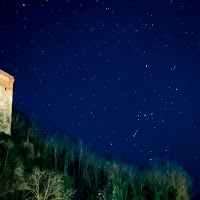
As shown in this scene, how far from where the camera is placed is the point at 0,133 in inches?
901

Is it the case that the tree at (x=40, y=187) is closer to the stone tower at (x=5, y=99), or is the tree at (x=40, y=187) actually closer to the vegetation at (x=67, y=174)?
the vegetation at (x=67, y=174)

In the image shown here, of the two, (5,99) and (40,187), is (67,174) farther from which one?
(5,99)

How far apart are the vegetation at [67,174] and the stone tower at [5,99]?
121cm

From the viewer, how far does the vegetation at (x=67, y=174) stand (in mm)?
19047

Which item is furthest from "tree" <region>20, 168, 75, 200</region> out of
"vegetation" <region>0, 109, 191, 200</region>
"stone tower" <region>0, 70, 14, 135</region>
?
"stone tower" <region>0, 70, 14, 135</region>

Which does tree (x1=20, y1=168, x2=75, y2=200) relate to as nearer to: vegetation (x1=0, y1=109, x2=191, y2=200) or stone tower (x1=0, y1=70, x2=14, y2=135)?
vegetation (x1=0, y1=109, x2=191, y2=200)

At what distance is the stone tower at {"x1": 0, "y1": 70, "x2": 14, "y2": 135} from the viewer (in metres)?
23.9

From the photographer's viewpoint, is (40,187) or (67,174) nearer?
(40,187)

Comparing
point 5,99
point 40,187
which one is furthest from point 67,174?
point 5,99

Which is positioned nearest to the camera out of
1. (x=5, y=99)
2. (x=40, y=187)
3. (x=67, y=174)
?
(x=40, y=187)

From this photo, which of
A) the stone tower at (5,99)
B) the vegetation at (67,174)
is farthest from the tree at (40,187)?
the stone tower at (5,99)

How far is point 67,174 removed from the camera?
2897cm

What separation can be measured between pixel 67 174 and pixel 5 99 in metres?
9.77

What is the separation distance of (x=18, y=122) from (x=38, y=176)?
1478 centimetres
